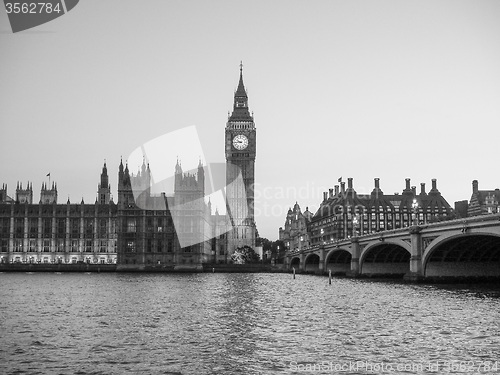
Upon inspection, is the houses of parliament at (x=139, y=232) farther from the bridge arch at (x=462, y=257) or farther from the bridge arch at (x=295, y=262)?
the bridge arch at (x=462, y=257)

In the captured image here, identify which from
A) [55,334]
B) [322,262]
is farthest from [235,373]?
[322,262]

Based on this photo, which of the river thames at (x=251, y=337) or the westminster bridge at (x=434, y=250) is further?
the westminster bridge at (x=434, y=250)

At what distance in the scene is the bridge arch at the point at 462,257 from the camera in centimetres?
7581

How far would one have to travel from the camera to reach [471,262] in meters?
87.1

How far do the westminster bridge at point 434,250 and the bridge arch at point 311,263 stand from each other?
41.8m

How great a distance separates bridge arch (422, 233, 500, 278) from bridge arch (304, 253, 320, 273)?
73998 mm

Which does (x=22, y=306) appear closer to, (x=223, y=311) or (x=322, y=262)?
(x=223, y=311)

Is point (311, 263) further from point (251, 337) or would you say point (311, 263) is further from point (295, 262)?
point (251, 337)

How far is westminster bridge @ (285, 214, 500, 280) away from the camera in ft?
224

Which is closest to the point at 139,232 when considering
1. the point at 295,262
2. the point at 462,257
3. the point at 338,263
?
the point at 295,262

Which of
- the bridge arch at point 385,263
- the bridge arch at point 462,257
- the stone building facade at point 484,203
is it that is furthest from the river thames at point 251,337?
the stone building facade at point 484,203

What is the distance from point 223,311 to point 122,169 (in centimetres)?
14977

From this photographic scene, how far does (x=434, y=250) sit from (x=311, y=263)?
93670 millimetres

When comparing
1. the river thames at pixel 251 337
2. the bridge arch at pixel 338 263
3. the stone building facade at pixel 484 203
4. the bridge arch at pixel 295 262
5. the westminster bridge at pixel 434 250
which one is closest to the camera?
the river thames at pixel 251 337
